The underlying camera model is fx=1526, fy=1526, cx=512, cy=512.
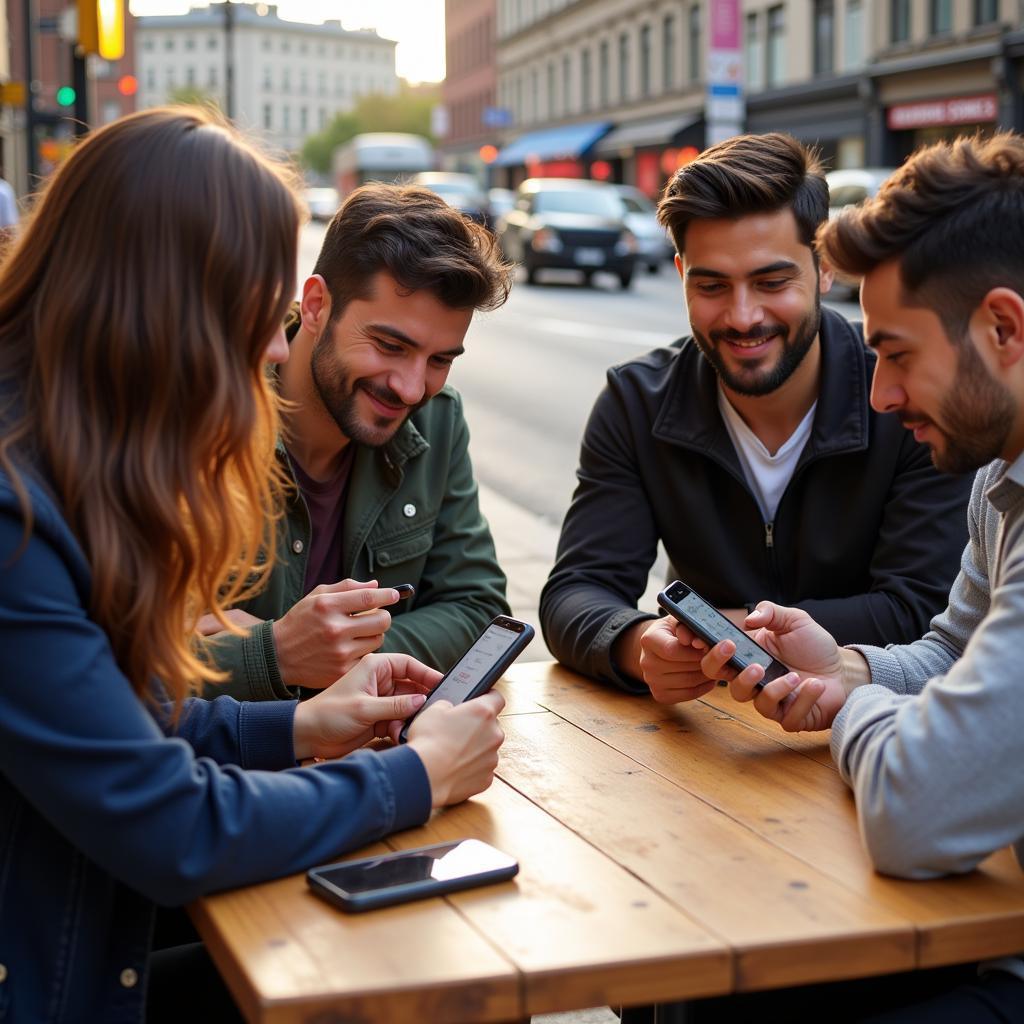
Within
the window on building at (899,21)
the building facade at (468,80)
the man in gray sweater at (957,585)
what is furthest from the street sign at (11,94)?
the building facade at (468,80)

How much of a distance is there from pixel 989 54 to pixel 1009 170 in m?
29.6

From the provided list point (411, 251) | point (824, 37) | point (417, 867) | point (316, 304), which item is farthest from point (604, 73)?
point (417, 867)

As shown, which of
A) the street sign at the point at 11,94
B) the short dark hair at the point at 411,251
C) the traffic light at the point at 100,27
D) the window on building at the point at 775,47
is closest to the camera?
the short dark hair at the point at 411,251

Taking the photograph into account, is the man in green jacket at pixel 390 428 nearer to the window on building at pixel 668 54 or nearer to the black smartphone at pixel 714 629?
the black smartphone at pixel 714 629

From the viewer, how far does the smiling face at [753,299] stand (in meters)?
3.51

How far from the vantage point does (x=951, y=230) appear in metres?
2.28

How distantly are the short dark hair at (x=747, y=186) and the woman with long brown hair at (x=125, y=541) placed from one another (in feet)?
5.32

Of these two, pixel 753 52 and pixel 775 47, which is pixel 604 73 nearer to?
pixel 753 52

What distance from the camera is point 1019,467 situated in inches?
88.6

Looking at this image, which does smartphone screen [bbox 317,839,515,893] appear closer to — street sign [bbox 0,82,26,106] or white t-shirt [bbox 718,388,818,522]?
white t-shirt [bbox 718,388,818,522]

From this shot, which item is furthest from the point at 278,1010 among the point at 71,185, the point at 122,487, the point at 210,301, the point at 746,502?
the point at 746,502

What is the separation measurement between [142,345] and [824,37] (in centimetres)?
3737

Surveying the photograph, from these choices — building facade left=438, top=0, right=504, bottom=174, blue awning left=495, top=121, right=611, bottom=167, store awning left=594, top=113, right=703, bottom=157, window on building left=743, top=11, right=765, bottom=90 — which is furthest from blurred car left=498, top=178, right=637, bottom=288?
building facade left=438, top=0, right=504, bottom=174

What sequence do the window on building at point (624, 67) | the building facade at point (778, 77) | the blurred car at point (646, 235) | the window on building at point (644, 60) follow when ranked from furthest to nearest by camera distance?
the window on building at point (624, 67)
the window on building at point (644, 60)
the blurred car at point (646, 235)
the building facade at point (778, 77)
